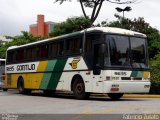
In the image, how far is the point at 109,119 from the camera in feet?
43.7

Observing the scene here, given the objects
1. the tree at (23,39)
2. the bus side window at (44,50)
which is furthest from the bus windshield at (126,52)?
the tree at (23,39)

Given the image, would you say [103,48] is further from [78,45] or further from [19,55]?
[19,55]

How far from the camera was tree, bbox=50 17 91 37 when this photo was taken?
4312cm

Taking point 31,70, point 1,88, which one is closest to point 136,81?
point 31,70

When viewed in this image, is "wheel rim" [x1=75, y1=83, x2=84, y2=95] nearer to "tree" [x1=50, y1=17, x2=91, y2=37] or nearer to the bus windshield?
the bus windshield

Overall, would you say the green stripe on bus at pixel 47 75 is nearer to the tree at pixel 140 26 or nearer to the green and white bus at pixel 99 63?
the green and white bus at pixel 99 63

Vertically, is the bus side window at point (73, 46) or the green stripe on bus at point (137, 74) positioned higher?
the bus side window at point (73, 46)

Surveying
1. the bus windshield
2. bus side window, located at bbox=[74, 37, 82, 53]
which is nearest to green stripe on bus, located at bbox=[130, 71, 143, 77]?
the bus windshield

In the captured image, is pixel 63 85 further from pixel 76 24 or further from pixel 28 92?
pixel 76 24

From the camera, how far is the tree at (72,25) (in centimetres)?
4312

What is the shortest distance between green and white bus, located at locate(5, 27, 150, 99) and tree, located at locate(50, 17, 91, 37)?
1780 centimetres

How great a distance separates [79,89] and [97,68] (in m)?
1.88

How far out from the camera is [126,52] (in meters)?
21.3

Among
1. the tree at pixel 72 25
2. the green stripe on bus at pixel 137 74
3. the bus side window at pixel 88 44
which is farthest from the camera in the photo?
the tree at pixel 72 25
